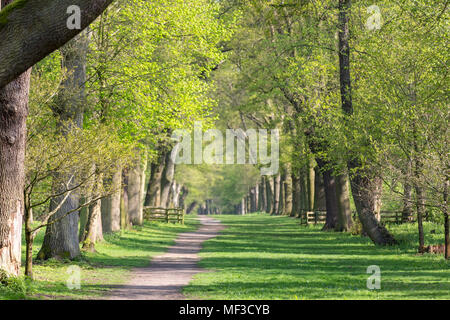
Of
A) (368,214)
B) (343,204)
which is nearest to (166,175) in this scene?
(343,204)

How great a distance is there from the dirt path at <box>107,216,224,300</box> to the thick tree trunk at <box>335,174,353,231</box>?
36.9 ft

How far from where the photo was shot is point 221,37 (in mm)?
30891

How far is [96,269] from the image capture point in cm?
1997

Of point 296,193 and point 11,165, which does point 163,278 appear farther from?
point 296,193

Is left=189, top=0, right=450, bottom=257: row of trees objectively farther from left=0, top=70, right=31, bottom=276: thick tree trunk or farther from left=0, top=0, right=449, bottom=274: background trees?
Answer: left=0, top=70, right=31, bottom=276: thick tree trunk

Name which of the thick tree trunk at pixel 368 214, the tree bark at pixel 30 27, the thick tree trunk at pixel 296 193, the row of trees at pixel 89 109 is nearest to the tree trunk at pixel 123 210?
the row of trees at pixel 89 109

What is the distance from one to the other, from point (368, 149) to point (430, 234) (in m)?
9.24

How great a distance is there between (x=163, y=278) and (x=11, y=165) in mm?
5659

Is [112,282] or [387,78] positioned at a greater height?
[387,78]

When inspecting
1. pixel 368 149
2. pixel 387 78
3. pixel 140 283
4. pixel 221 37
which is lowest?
pixel 140 283

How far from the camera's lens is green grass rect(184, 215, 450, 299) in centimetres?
1462
